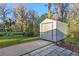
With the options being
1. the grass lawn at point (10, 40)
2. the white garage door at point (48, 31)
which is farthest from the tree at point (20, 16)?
the white garage door at point (48, 31)

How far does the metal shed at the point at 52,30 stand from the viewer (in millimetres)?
2891

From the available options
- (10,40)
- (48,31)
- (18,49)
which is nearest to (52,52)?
(48,31)

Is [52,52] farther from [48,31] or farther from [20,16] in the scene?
[20,16]

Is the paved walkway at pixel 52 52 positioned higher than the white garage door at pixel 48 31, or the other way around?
the white garage door at pixel 48 31

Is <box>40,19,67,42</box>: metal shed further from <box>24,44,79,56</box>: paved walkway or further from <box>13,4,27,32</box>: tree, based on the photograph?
<box>13,4,27,32</box>: tree

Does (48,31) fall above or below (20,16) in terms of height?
below

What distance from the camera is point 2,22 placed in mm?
2881

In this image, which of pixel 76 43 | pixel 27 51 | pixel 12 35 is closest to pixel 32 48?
pixel 27 51

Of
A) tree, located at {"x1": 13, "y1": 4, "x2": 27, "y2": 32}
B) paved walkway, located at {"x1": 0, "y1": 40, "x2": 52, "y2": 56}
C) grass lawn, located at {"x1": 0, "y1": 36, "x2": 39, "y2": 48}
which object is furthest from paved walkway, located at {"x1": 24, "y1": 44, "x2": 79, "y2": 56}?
tree, located at {"x1": 13, "y1": 4, "x2": 27, "y2": 32}

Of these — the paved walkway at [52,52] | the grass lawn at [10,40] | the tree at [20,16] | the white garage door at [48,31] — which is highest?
the tree at [20,16]

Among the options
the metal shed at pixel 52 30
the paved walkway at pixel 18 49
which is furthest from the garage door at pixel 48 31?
the paved walkway at pixel 18 49

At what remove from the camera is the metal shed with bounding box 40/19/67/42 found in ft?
9.48

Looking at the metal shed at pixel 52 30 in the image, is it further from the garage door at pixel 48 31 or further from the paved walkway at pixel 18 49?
the paved walkway at pixel 18 49

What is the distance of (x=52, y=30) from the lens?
290cm
